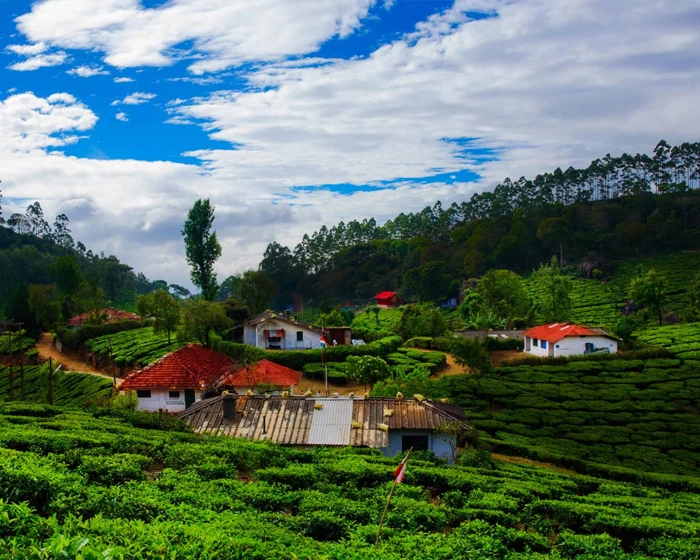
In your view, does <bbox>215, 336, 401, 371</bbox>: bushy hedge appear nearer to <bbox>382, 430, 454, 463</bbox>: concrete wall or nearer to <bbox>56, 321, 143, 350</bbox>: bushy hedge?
<bbox>56, 321, 143, 350</bbox>: bushy hedge

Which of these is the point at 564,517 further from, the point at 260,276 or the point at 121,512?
the point at 260,276

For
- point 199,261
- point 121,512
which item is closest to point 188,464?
point 121,512

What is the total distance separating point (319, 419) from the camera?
71.4ft

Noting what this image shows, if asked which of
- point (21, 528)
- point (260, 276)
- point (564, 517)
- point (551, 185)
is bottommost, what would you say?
point (564, 517)

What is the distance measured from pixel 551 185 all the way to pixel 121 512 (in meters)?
127

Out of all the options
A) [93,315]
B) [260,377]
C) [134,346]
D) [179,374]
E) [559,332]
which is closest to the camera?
[260,377]

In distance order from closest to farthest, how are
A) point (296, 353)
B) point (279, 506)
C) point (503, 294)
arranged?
point (279, 506) → point (296, 353) → point (503, 294)

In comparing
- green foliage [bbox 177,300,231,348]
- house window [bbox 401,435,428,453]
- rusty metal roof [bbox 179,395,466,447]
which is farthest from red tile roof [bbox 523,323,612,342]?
house window [bbox 401,435,428,453]

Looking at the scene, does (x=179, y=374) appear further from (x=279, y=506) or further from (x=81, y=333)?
(x=81, y=333)

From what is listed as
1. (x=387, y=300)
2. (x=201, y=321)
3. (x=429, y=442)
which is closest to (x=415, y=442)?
(x=429, y=442)

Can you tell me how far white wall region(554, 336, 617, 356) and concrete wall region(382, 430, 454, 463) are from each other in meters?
30.6

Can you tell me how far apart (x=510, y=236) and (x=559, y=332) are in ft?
188

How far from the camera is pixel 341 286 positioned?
389ft

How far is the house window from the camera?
2138 cm
